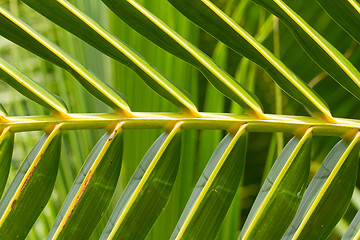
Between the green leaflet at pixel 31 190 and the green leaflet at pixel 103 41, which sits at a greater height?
the green leaflet at pixel 103 41

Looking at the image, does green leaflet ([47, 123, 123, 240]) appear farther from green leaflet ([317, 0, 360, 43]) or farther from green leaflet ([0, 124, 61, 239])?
green leaflet ([317, 0, 360, 43])

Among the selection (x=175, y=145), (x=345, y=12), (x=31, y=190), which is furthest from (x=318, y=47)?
(x=31, y=190)

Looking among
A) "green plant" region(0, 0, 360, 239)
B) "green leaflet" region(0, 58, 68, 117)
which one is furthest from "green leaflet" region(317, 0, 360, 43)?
"green leaflet" region(0, 58, 68, 117)

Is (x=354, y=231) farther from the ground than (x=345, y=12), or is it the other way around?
(x=345, y=12)

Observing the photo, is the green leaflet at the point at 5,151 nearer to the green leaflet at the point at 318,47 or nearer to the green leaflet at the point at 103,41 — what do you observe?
the green leaflet at the point at 103,41

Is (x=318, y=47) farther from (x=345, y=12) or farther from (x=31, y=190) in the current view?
(x=31, y=190)

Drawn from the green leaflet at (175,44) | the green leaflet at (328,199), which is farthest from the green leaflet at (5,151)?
the green leaflet at (328,199)
